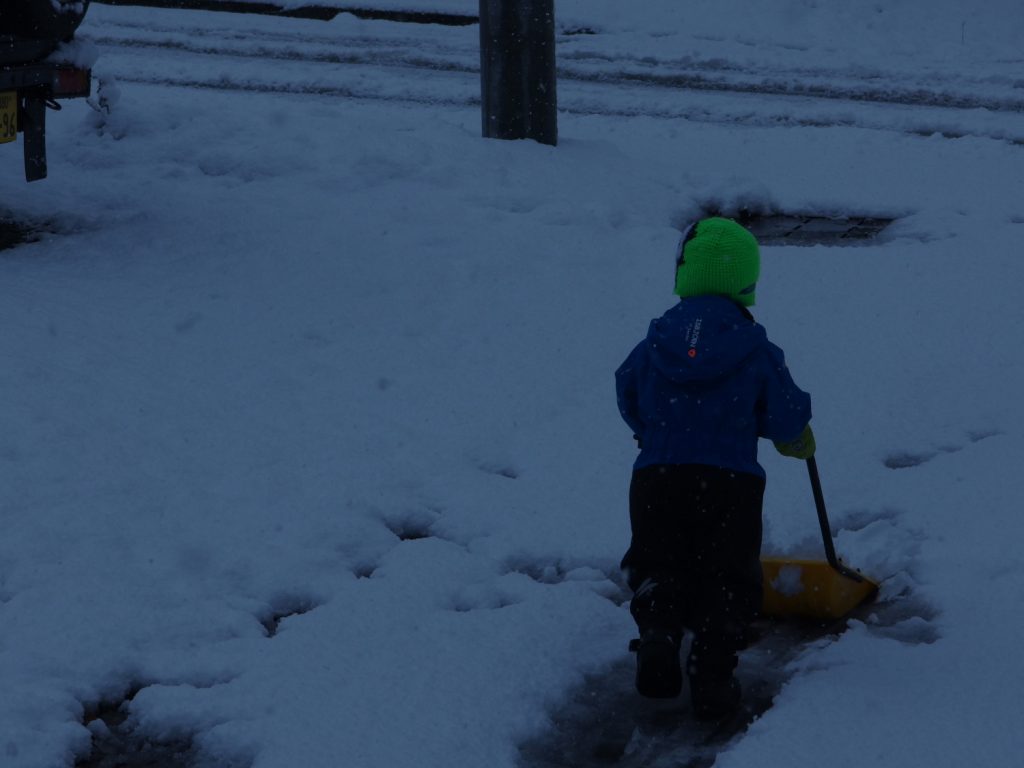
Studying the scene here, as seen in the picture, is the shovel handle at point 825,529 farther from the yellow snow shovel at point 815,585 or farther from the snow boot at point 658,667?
the snow boot at point 658,667

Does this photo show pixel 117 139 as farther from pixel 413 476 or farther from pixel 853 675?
pixel 853 675

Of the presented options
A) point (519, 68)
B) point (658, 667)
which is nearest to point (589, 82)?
point (519, 68)

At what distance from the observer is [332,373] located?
223 inches

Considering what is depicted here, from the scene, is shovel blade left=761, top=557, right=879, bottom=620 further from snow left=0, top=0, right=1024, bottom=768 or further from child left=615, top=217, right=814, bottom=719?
child left=615, top=217, right=814, bottom=719

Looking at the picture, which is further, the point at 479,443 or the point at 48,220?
the point at 48,220

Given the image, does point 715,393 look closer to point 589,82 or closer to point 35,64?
point 35,64

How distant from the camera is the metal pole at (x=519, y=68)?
821cm

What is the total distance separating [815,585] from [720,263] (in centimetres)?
100

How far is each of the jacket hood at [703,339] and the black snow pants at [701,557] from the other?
25 centimetres

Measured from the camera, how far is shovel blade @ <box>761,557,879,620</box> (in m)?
3.94

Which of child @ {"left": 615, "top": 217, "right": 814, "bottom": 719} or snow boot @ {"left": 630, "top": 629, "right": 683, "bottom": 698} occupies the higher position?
child @ {"left": 615, "top": 217, "right": 814, "bottom": 719}

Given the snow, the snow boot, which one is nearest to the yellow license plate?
the snow

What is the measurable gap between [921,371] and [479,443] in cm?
188

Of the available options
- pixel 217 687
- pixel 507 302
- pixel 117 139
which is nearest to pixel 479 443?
pixel 507 302
